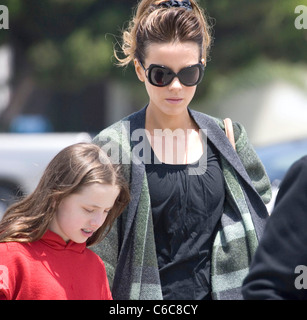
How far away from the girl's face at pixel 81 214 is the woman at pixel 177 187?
205mm

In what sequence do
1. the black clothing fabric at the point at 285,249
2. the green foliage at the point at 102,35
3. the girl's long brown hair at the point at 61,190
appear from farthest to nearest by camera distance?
the green foliage at the point at 102,35, the girl's long brown hair at the point at 61,190, the black clothing fabric at the point at 285,249

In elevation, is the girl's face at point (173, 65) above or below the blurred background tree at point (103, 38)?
below

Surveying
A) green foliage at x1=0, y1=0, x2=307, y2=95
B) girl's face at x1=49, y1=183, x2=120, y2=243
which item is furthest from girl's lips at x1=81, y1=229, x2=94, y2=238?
green foliage at x1=0, y1=0, x2=307, y2=95

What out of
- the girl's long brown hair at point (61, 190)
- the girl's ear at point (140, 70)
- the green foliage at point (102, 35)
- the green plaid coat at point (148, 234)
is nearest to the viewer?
the girl's long brown hair at point (61, 190)

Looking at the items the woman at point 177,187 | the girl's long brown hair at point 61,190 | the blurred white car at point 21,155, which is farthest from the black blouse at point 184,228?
the blurred white car at point 21,155

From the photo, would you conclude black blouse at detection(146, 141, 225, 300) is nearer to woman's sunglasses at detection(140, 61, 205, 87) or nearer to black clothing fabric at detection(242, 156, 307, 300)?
woman's sunglasses at detection(140, 61, 205, 87)

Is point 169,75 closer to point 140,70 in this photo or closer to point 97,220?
point 140,70

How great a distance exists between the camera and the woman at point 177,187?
282 cm

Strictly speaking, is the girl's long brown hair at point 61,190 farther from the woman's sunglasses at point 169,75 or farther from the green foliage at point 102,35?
the green foliage at point 102,35

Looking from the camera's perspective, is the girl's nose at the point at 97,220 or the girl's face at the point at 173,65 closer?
the girl's nose at the point at 97,220

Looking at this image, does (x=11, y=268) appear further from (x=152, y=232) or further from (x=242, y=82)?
(x=242, y=82)

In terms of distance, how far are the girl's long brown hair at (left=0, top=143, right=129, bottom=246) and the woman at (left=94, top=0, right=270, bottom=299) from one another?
0.29ft

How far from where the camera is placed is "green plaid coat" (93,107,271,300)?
110 inches
